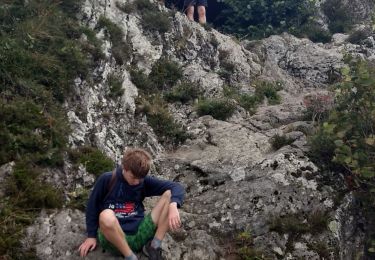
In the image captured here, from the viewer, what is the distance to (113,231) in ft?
18.5

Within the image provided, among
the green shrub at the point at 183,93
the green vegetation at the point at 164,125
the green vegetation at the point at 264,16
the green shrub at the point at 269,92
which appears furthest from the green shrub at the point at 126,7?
the green vegetation at the point at 264,16

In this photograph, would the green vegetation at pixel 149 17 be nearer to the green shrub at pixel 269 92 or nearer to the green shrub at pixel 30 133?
the green shrub at pixel 269 92

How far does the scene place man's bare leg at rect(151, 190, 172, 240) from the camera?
5.99m

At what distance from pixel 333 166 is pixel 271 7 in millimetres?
10452

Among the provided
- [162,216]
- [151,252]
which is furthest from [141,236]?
[162,216]

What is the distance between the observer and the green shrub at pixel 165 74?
11.7m

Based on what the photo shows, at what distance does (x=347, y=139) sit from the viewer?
26.9 ft

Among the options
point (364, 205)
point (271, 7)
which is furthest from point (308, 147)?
point (271, 7)

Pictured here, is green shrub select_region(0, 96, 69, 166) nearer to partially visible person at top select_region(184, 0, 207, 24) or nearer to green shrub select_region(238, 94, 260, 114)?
green shrub select_region(238, 94, 260, 114)

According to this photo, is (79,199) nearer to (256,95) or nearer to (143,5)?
(256,95)

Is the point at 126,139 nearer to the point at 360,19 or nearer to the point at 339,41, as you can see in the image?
the point at 339,41

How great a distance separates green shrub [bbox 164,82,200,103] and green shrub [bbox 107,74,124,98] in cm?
142

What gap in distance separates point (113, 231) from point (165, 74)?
6.82 metres

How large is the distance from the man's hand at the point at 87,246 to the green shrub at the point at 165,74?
602cm
